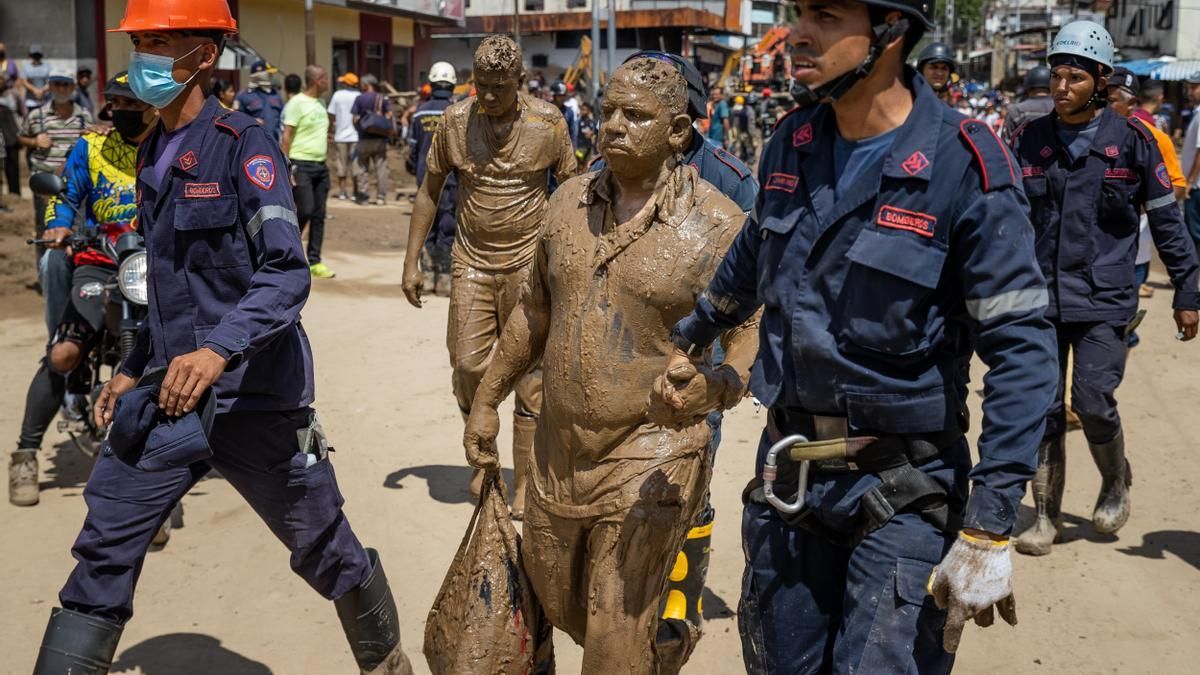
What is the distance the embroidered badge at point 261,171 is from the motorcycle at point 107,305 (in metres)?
1.83

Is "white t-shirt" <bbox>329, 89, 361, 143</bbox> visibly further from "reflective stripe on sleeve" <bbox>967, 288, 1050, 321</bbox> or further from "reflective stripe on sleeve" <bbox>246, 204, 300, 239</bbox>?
"reflective stripe on sleeve" <bbox>967, 288, 1050, 321</bbox>

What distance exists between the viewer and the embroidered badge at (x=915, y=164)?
275 centimetres

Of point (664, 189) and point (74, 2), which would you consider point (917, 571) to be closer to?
point (664, 189)

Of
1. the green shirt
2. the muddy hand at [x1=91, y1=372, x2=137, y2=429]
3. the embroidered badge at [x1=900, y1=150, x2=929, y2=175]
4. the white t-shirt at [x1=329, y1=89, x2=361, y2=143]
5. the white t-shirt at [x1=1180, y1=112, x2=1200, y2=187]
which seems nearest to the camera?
the embroidered badge at [x1=900, y1=150, x2=929, y2=175]

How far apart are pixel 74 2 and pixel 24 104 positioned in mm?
8219

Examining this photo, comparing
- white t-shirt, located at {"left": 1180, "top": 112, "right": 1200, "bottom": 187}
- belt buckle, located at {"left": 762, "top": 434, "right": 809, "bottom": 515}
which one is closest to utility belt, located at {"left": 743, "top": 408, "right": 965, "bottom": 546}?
belt buckle, located at {"left": 762, "top": 434, "right": 809, "bottom": 515}

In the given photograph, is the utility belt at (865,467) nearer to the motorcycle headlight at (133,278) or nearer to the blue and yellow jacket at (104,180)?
the motorcycle headlight at (133,278)

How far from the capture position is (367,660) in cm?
433

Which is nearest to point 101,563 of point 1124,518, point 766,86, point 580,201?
point 580,201

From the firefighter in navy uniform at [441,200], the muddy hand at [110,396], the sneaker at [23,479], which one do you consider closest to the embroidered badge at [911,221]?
the muddy hand at [110,396]

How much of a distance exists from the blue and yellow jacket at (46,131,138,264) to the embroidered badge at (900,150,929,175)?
4737mm

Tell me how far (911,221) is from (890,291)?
16 centimetres

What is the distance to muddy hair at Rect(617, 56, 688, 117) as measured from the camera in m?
3.75

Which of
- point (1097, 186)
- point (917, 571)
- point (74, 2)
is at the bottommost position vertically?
point (917, 571)
